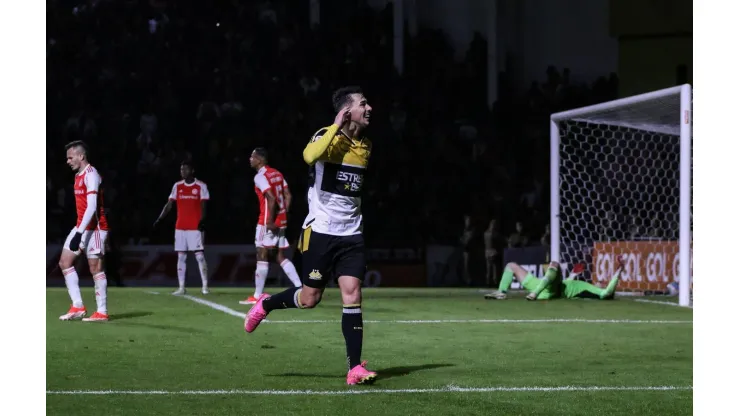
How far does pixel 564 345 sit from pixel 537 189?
46.8 ft

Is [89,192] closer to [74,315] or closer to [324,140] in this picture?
[74,315]

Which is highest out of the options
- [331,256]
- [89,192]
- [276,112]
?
[276,112]

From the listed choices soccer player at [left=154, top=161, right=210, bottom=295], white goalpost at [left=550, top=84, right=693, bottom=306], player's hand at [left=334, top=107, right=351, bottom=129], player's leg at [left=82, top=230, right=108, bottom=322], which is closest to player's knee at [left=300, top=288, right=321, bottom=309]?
player's hand at [left=334, top=107, right=351, bottom=129]

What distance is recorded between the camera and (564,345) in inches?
331

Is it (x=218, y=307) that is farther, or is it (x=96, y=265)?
(x=218, y=307)

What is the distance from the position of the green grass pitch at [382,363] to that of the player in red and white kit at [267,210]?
99cm

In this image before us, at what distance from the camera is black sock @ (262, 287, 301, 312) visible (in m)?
6.65

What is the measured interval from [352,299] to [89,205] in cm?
442

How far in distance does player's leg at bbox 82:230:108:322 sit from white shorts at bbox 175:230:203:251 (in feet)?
15.9

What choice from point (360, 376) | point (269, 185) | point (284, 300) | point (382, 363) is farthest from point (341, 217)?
point (269, 185)

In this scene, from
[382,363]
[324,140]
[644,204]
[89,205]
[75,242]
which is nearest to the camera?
[324,140]

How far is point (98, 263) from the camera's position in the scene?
10336mm

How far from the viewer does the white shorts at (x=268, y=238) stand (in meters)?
12.6
